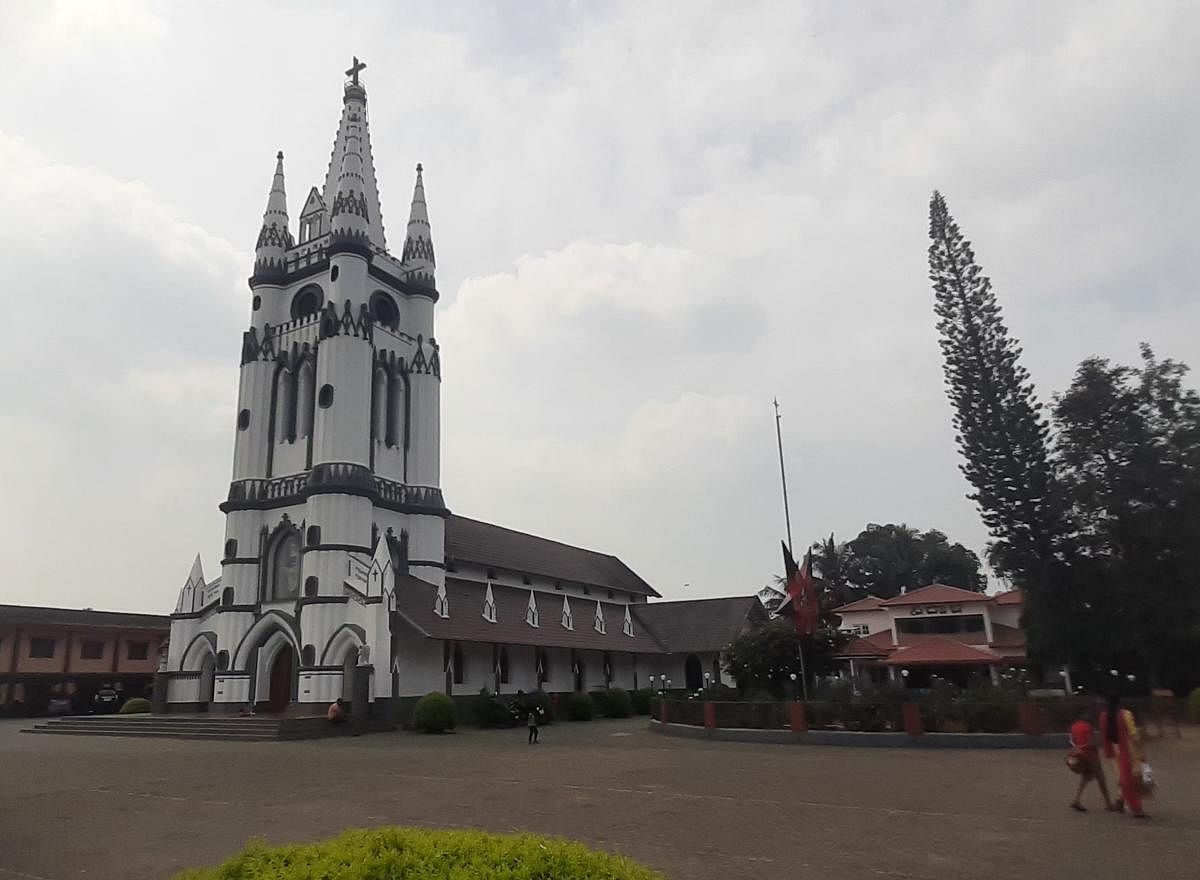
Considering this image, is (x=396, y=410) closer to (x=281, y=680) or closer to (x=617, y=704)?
(x=281, y=680)

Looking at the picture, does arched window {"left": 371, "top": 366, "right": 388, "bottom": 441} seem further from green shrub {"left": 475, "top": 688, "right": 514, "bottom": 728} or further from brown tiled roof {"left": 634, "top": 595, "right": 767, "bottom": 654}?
brown tiled roof {"left": 634, "top": 595, "right": 767, "bottom": 654}

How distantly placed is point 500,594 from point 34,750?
19.9 metres

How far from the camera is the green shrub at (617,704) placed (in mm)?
36438

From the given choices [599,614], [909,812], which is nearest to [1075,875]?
[909,812]

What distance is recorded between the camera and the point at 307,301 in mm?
37969

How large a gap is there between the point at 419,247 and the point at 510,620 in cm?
1974

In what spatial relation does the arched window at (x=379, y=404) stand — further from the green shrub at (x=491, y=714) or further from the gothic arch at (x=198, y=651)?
the green shrub at (x=491, y=714)

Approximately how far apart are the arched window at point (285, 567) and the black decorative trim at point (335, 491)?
1608 millimetres

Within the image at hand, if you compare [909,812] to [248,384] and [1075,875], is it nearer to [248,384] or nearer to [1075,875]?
[1075,875]

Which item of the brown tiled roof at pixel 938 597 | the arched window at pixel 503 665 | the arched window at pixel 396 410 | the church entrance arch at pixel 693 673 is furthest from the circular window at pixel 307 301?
the brown tiled roof at pixel 938 597

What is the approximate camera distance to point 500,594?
126 ft

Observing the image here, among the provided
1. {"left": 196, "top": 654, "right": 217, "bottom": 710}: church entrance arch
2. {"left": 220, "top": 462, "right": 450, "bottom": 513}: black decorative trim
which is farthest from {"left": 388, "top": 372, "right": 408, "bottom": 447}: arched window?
{"left": 196, "top": 654, "right": 217, "bottom": 710}: church entrance arch

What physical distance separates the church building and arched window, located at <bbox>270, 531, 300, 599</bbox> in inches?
3.3

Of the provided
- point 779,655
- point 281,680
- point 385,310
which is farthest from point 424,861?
point 385,310
